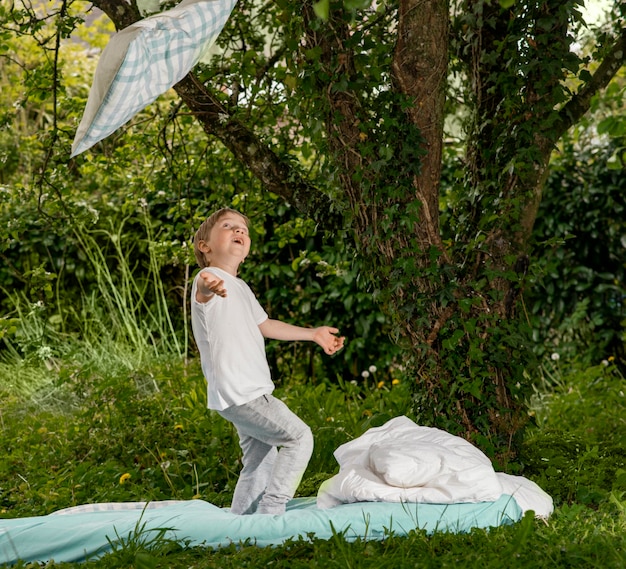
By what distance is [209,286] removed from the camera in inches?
134

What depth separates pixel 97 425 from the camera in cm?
516

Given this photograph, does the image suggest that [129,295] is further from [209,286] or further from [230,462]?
[209,286]

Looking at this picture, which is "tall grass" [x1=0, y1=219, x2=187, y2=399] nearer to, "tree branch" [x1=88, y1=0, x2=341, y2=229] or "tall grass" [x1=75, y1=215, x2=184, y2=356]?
"tall grass" [x1=75, y1=215, x2=184, y2=356]

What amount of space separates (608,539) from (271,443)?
139cm

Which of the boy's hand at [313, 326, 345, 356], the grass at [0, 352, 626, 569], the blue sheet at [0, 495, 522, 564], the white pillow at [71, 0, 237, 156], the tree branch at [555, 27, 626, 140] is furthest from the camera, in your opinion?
the tree branch at [555, 27, 626, 140]

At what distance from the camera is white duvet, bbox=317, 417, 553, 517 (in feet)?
11.4

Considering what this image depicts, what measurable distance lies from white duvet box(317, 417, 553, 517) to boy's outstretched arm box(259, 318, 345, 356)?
0.47m

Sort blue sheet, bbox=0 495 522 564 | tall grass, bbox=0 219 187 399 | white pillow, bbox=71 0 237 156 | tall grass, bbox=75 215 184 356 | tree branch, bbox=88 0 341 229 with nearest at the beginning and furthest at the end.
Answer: white pillow, bbox=71 0 237 156 → blue sheet, bbox=0 495 522 564 → tree branch, bbox=88 0 341 229 → tall grass, bbox=0 219 187 399 → tall grass, bbox=75 215 184 356

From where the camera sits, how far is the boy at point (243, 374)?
11.5 feet

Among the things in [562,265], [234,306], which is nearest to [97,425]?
[234,306]

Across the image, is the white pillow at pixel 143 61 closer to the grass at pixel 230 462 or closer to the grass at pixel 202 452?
the grass at pixel 202 452

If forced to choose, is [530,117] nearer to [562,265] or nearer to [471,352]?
[471,352]

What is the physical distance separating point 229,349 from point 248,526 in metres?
0.72

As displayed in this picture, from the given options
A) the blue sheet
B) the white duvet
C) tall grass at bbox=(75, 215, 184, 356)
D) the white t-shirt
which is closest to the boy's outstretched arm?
the white t-shirt
